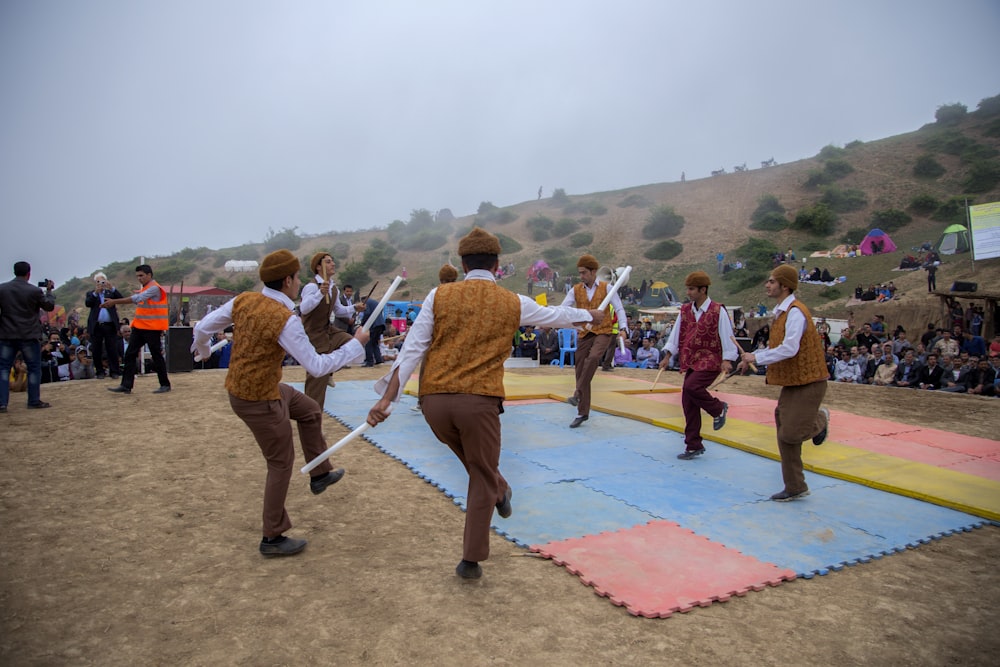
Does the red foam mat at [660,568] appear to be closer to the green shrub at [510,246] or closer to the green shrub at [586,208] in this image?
the green shrub at [510,246]

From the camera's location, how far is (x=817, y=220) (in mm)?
45531

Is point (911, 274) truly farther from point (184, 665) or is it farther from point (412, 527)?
point (184, 665)

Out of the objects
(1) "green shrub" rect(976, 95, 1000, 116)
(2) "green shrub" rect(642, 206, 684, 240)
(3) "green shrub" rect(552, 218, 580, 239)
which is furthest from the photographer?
(1) "green shrub" rect(976, 95, 1000, 116)

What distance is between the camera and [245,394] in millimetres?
3518

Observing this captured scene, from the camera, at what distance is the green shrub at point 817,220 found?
4528 cm

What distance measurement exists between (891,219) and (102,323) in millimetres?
48344

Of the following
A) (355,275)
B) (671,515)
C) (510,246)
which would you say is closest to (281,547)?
(671,515)

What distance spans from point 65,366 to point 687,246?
46.1 meters

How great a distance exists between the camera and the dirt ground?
263 cm

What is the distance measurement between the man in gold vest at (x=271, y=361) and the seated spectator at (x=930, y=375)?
12328mm

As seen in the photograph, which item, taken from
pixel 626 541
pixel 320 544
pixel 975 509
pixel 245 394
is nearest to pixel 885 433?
pixel 975 509

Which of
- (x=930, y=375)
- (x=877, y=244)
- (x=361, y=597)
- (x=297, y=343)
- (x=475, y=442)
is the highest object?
(x=877, y=244)

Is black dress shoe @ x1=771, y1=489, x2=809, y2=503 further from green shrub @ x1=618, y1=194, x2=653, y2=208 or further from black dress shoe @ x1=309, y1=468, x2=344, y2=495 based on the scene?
green shrub @ x1=618, y1=194, x2=653, y2=208

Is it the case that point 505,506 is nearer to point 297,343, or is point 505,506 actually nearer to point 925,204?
point 297,343
